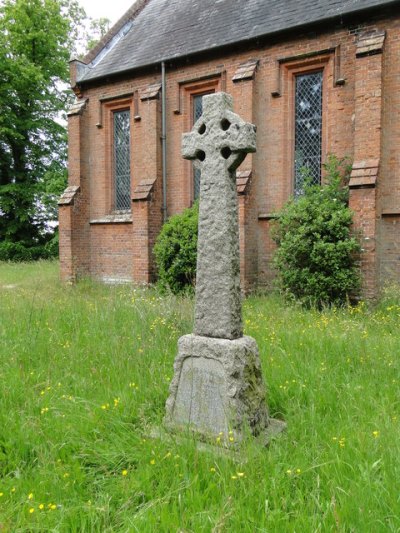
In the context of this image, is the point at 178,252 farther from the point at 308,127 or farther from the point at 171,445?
the point at 171,445

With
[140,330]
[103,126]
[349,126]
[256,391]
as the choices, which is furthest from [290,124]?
[256,391]

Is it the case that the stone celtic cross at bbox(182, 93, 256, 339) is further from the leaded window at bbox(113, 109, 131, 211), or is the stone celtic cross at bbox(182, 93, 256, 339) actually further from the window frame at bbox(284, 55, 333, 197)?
the leaded window at bbox(113, 109, 131, 211)

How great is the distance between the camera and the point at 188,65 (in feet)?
42.8

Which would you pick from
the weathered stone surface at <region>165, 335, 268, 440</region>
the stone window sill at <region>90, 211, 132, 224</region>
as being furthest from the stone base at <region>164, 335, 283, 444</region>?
the stone window sill at <region>90, 211, 132, 224</region>

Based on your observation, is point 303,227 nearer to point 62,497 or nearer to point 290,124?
point 290,124

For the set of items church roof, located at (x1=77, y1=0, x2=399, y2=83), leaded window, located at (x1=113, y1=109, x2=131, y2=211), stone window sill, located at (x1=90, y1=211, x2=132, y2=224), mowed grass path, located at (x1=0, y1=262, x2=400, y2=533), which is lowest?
mowed grass path, located at (x1=0, y1=262, x2=400, y2=533)

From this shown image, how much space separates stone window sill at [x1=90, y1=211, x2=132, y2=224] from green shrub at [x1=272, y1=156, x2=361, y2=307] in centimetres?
578

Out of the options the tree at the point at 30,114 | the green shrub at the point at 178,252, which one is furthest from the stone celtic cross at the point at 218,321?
the tree at the point at 30,114

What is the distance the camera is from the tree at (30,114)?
75.7ft

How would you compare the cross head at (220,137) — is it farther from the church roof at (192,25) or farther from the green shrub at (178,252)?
the church roof at (192,25)

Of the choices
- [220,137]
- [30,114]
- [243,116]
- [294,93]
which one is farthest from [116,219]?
[30,114]

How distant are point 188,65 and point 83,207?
18.7 ft

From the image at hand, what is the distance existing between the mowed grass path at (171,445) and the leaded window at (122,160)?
9.87 meters

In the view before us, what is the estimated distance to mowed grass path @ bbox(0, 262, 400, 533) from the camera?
245cm
